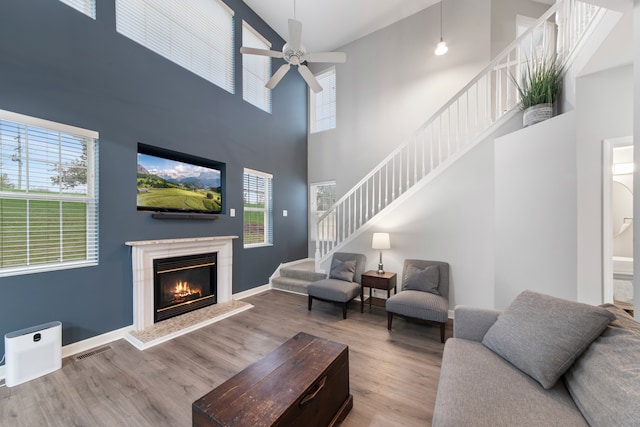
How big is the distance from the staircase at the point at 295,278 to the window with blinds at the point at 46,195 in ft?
9.41

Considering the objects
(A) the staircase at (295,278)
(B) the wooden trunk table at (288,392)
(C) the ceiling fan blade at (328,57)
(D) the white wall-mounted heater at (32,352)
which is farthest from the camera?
(A) the staircase at (295,278)

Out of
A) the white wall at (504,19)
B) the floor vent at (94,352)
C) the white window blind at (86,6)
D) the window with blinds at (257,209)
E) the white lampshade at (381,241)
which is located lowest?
the floor vent at (94,352)

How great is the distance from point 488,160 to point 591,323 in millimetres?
2398

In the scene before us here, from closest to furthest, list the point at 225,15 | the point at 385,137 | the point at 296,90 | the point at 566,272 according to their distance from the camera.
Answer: the point at 566,272
the point at 225,15
the point at 385,137
the point at 296,90

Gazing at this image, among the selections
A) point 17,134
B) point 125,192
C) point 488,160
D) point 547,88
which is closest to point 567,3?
point 547,88

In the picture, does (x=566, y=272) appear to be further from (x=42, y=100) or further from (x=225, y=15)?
(x=225, y=15)

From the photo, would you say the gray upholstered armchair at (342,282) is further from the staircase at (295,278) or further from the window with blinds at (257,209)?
the window with blinds at (257,209)

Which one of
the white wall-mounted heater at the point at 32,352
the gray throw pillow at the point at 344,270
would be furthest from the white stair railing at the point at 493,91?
the white wall-mounted heater at the point at 32,352

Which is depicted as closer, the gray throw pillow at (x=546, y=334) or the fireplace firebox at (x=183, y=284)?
the gray throw pillow at (x=546, y=334)

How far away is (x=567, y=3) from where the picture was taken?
272 centimetres

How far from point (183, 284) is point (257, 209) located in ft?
6.27

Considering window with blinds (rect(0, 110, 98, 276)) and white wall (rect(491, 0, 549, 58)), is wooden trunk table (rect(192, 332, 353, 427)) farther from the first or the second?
white wall (rect(491, 0, 549, 58))

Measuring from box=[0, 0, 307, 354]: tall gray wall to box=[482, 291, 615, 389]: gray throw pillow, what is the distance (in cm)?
382

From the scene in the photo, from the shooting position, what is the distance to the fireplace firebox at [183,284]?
128 inches
